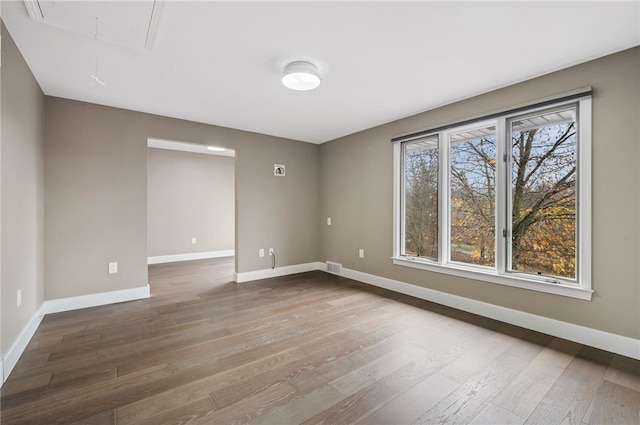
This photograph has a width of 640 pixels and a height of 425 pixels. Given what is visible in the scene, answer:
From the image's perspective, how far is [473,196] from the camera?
3.29m

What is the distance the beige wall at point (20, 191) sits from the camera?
6.61 feet

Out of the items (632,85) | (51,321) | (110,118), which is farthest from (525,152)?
(51,321)

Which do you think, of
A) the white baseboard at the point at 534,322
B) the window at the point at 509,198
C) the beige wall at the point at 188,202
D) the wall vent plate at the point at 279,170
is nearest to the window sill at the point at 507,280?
the window at the point at 509,198

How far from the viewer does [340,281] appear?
15.1 feet

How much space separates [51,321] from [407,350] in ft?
12.0

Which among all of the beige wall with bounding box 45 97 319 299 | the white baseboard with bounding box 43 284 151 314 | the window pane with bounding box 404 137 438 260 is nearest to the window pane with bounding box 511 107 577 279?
the window pane with bounding box 404 137 438 260

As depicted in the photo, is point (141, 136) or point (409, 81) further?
point (141, 136)

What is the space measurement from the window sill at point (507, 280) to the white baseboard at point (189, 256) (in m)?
4.16

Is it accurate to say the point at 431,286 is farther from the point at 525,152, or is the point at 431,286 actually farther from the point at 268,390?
the point at 268,390

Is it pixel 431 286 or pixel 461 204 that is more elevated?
pixel 461 204

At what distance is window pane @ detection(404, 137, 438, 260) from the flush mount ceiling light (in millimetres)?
1968

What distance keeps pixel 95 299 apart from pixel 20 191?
1653mm

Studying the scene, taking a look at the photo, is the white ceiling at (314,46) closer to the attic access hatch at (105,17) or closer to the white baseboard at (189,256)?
the attic access hatch at (105,17)

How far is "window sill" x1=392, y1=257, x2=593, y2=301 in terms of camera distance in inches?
96.8
